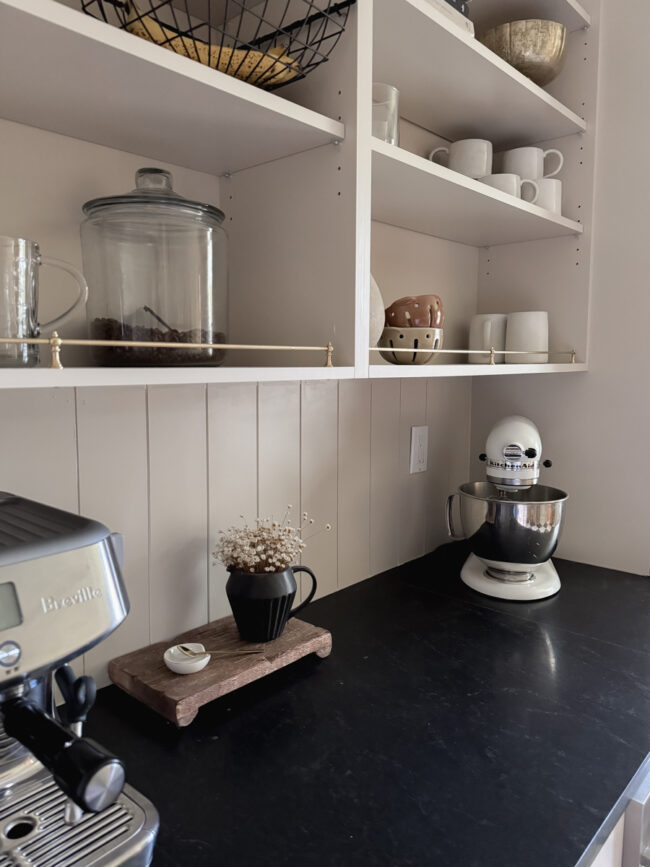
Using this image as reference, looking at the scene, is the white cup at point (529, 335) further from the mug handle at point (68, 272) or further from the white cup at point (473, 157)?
the mug handle at point (68, 272)

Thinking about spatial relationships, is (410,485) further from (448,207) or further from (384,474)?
(448,207)

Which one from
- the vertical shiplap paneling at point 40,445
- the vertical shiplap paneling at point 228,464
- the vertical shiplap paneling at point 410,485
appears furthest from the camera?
the vertical shiplap paneling at point 410,485

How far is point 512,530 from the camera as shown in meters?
1.34

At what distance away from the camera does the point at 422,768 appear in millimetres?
819

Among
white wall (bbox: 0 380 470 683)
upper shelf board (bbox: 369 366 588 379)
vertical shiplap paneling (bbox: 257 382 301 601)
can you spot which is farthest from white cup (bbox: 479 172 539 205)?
vertical shiplap paneling (bbox: 257 382 301 601)

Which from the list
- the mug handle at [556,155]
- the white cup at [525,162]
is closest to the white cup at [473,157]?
the white cup at [525,162]

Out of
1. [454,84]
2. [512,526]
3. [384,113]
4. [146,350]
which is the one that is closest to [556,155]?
[454,84]

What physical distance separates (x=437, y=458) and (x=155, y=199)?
1.05 metres

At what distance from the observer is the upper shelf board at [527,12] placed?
135 cm

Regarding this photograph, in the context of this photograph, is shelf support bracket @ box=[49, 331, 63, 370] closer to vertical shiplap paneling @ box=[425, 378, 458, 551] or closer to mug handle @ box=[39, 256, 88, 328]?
mug handle @ box=[39, 256, 88, 328]

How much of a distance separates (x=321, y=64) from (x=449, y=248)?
2.43 feet

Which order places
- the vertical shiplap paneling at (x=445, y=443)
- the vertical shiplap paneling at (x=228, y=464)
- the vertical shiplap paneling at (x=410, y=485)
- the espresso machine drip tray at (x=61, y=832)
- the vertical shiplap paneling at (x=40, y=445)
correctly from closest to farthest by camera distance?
the espresso machine drip tray at (x=61, y=832) < the vertical shiplap paneling at (x=40, y=445) < the vertical shiplap paneling at (x=228, y=464) < the vertical shiplap paneling at (x=410, y=485) < the vertical shiplap paneling at (x=445, y=443)

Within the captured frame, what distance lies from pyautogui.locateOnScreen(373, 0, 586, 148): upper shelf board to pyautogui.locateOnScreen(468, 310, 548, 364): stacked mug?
41cm

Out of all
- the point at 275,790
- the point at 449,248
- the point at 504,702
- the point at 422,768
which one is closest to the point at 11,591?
the point at 275,790
